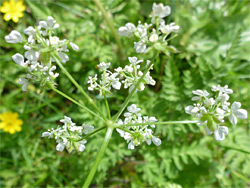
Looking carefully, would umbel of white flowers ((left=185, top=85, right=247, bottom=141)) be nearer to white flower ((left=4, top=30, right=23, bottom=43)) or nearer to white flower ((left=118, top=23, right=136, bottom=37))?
white flower ((left=118, top=23, right=136, bottom=37))

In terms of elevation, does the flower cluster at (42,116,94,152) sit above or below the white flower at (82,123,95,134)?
below

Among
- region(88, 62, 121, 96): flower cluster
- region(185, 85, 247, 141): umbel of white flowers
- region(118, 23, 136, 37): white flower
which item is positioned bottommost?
region(185, 85, 247, 141): umbel of white flowers

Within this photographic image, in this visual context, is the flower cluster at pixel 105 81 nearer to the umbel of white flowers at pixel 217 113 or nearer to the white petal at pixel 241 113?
the umbel of white flowers at pixel 217 113

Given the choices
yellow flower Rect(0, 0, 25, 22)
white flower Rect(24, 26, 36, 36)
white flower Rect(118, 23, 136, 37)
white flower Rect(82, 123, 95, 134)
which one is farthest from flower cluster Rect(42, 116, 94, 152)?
yellow flower Rect(0, 0, 25, 22)

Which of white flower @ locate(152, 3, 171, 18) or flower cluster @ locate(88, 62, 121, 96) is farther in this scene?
flower cluster @ locate(88, 62, 121, 96)

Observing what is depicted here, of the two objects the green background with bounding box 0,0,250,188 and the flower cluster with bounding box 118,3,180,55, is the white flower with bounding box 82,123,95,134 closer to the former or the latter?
the flower cluster with bounding box 118,3,180,55

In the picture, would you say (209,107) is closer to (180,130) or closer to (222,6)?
(180,130)

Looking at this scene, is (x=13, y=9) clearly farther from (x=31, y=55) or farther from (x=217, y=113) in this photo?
(x=217, y=113)

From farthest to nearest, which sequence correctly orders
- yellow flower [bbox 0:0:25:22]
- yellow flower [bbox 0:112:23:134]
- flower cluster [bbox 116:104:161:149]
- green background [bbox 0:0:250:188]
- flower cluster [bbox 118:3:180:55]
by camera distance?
1. yellow flower [bbox 0:0:25:22]
2. yellow flower [bbox 0:112:23:134]
3. green background [bbox 0:0:250:188]
4. flower cluster [bbox 116:104:161:149]
5. flower cluster [bbox 118:3:180:55]

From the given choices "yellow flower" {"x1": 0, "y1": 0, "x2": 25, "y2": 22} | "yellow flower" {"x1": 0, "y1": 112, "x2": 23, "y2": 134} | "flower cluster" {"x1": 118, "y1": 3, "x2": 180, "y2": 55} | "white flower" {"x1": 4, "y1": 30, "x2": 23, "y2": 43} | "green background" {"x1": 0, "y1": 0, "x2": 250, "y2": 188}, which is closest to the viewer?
"flower cluster" {"x1": 118, "y1": 3, "x2": 180, "y2": 55}
